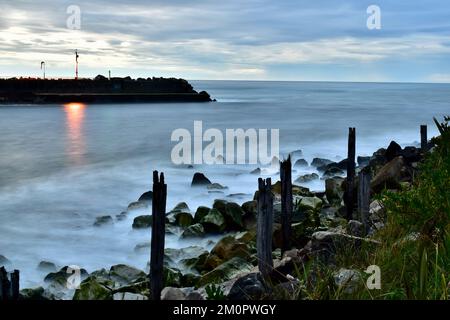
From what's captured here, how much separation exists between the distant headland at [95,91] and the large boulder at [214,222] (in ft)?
275

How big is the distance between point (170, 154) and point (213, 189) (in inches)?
609

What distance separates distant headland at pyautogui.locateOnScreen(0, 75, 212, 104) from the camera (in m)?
96.1

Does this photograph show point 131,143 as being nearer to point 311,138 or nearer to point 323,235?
point 311,138

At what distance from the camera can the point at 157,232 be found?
9539 millimetres

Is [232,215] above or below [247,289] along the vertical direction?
below

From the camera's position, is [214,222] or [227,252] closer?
[227,252]

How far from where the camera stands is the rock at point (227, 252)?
1288cm

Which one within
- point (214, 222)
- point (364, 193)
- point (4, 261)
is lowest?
point (4, 261)

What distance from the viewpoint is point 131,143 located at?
45.6 metres

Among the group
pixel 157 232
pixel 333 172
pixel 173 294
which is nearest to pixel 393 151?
pixel 333 172

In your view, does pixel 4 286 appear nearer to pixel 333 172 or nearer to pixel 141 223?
pixel 141 223

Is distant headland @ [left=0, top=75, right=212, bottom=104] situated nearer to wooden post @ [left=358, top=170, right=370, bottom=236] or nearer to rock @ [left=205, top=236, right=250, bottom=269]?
rock @ [left=205, top=236, right=250, bottom=269]

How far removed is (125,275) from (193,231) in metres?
4.14
